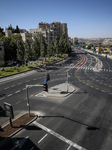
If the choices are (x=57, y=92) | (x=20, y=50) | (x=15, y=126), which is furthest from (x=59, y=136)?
(x=20, y=50)

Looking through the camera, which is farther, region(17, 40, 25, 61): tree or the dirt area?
region(17, 40, 25, 61): tree

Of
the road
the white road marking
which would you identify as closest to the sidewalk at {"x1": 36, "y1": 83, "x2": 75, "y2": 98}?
the road

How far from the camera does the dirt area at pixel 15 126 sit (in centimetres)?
1395

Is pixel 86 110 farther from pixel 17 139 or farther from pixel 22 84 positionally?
pixel 22 84

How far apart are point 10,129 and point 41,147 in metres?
4.77

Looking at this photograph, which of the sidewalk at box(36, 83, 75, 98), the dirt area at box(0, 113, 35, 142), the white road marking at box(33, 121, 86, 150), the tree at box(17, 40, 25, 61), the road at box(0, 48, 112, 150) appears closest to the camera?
the white road marking at box(33, 121, 86, 150)

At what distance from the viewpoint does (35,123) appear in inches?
630

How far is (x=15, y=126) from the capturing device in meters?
15.2

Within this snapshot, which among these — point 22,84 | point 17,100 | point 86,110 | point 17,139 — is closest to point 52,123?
point 17,139

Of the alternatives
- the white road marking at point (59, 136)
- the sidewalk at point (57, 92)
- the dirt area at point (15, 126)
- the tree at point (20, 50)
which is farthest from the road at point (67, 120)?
the tree at point (20, 50)

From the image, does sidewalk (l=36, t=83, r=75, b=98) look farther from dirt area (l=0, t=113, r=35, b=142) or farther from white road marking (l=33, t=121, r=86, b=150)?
white road marking (l=33, t=121, r=86, b=150)

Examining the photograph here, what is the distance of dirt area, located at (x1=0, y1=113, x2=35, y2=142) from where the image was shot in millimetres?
13954

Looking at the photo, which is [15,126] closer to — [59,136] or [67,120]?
[59,136]

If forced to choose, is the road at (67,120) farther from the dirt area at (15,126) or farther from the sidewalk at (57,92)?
the sidewalk at (57,92)
